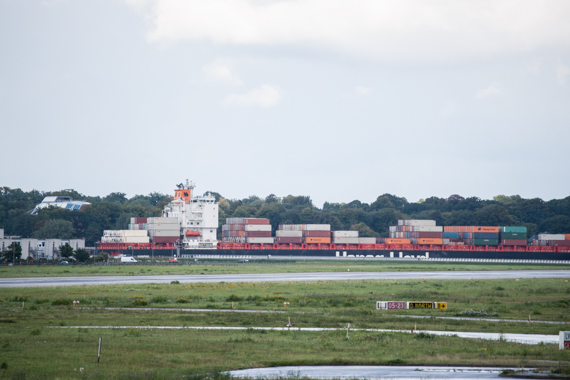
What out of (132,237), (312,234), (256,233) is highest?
(256,233)

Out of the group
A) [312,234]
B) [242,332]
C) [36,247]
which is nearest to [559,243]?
[312,234]

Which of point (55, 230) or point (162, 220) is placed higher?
point (162, 220)

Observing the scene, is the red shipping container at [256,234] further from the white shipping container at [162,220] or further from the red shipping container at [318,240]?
the white shipping container at [162,220]

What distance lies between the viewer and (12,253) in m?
94.6

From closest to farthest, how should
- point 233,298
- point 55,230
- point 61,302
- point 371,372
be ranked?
point 371,372
point 61,302
point 233,298
point 55,230

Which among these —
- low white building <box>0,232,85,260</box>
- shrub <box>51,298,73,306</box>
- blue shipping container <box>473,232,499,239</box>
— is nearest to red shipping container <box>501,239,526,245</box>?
blue shipping container <box>473,232,499,239</box>

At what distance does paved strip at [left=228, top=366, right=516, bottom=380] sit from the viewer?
18.4m

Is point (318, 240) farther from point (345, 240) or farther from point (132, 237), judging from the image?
point (132, 237)

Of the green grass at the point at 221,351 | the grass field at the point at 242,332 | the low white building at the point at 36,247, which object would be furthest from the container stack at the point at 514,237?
the green grass at the point at 221,351

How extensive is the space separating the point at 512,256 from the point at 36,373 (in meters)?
129

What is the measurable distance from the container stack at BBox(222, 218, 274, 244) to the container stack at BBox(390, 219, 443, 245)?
29508mm

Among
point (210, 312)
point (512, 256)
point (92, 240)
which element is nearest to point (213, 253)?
point (92, 240)

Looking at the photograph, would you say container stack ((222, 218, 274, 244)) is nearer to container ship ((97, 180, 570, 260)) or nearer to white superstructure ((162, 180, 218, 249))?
container ship ((97, 180, 570, 260))

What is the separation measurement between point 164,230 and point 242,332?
351ft
